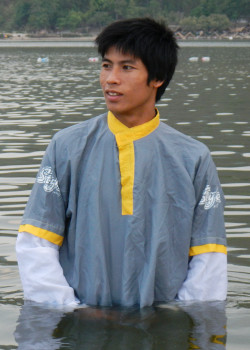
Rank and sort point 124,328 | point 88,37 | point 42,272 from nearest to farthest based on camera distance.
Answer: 1. point 42,272
2. point 124,328
3. point 88,37

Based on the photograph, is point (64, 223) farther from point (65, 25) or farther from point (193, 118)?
point (65, 25)

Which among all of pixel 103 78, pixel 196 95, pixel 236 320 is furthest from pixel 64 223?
pixel 196 95

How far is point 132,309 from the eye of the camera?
12.9 feet

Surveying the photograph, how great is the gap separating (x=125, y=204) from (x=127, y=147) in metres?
0.25

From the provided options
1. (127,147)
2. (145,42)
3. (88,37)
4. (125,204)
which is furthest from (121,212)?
(88,37)

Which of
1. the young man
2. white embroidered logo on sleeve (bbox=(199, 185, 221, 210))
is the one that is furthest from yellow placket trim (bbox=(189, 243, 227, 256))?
white embroidered logo on sleeve (bbox=(199, 185, 221, 210))

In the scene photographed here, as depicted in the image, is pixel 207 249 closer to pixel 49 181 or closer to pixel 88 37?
pixel 49 181

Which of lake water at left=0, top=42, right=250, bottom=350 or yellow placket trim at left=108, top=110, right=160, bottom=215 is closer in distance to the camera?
yellow placket trim at left=108, top=110, right=160, bottom=215

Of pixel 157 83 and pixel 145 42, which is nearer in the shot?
pixel 145 42

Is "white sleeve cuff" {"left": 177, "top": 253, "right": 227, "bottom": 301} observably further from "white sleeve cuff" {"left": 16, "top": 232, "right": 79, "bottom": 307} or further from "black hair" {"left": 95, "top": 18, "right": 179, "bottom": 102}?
"black hair" {"left": 95, "top": 18, "right": 179, "bottom": 102}

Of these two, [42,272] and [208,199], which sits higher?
[208,199]

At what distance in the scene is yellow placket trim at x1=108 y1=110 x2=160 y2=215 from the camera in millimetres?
3840

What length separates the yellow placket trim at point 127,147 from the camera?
3.84m

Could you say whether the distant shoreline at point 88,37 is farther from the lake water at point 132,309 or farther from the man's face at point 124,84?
the man's face at point 124,84
